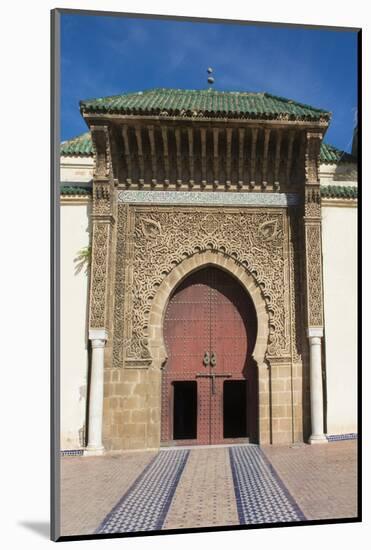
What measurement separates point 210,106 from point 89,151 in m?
1.12

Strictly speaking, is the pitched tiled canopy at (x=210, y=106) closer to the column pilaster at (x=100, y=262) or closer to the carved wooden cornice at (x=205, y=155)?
the carved wooden cornice at (x=205, y=155)

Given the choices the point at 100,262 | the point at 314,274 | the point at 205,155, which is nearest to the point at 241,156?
the point at 205,155

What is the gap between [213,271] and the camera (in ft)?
15.9

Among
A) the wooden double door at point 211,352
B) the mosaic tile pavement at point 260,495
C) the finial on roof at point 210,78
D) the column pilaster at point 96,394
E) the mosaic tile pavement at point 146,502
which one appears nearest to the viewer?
the mosaic tile pavement at point 146,502

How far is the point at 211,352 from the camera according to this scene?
183 inches

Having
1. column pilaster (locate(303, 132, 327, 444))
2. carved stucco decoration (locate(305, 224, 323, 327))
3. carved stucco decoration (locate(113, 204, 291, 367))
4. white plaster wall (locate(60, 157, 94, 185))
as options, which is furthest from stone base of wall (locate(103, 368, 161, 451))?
white plaster wall (locate(60, 157, 94, 185))

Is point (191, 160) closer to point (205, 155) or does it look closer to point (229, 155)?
point (205, 155)

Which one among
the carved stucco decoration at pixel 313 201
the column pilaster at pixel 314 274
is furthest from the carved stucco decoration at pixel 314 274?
the carved stucco decoration at pixel 313 201

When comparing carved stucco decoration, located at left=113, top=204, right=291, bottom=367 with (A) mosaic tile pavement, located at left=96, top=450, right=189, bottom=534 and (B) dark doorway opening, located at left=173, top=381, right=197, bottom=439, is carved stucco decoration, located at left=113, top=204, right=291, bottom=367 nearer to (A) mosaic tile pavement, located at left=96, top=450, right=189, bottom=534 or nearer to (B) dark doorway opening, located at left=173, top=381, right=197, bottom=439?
(B) dark doorway opening, located at left=173, top=381, right=197, bottom=439

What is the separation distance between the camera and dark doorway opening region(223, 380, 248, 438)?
4723 millimetres

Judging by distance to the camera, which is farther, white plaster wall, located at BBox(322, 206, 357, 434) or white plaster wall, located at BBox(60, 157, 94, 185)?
white plaster wall, located at BBox(60, 157, 94, 185)

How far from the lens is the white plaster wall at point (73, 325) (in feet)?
13.0

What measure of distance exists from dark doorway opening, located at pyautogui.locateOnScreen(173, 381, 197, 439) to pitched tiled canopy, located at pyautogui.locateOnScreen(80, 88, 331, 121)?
8.17ft

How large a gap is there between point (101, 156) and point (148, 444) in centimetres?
249
